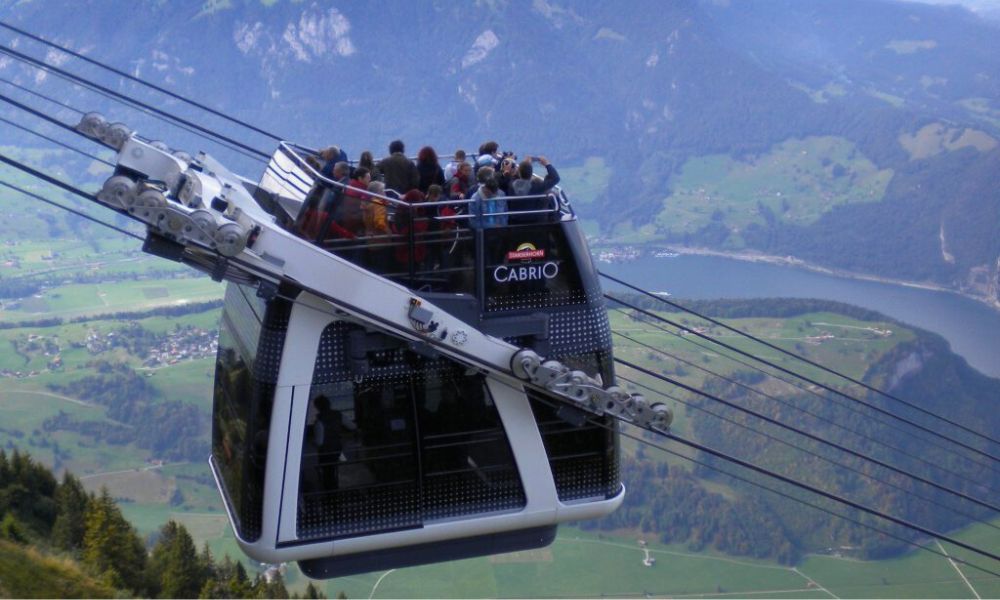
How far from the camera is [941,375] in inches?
2334

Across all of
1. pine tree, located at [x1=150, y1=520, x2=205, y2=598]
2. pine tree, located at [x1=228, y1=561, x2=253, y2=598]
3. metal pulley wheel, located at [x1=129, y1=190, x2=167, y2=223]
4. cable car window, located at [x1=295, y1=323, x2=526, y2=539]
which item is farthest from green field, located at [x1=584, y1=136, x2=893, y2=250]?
metal pulley wheel, located at [x1=129, y1=190, x2=167, y2=223]

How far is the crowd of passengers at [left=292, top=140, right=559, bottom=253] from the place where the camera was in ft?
26.7

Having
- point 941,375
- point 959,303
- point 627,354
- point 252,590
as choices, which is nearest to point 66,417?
point 627,354

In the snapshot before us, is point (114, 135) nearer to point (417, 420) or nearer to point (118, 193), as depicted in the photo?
point (118, 193)

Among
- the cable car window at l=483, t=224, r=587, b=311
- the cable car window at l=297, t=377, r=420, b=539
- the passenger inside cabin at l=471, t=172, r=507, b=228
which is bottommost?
the cable car window at l=297, t=377, r=420, b=539

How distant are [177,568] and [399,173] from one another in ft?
26.3

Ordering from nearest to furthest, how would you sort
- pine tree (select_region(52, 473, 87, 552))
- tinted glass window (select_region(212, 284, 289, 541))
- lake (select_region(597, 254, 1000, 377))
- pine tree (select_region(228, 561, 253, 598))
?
tinted glass window (select_region(212, 284, 289, 541)) < pine tree (select_region(52, 473, 87, 552)) < pine tree (select_region(228, 561, 253, 598)) < lake (select_region(597, 254, 1000, 377))

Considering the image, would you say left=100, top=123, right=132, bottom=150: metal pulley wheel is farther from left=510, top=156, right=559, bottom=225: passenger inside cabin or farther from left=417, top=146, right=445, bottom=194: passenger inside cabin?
left=510, top=156, right=559, bottom=225: passenger inside cabin

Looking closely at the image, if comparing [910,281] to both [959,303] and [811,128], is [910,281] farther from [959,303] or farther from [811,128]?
[811,128]

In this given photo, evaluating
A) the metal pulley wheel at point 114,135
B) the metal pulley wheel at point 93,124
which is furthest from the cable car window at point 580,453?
the metal pulley wheel at point 93,124

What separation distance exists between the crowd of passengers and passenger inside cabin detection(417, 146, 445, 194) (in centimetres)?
7

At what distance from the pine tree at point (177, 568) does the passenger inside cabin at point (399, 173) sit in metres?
7.00

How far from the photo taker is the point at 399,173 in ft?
31.3

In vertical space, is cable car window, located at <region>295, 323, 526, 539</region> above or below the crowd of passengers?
below
